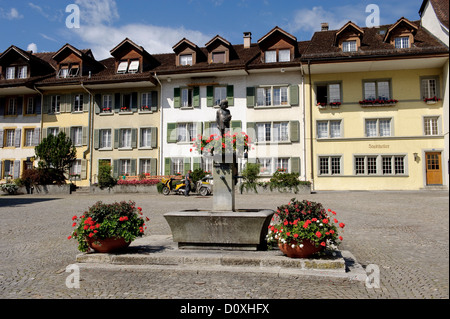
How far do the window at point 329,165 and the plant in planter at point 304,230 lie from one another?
71.3 ft

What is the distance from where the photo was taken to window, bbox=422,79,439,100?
25.6m

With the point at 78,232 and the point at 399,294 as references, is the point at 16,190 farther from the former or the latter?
the point at 399,294

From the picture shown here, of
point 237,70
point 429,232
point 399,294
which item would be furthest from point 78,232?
point 237,70

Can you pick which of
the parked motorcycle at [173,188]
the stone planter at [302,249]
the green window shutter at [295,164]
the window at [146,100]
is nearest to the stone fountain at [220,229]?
the stone planter at [302,249]

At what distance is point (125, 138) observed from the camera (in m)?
30.2

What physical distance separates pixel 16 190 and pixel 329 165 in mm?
21991

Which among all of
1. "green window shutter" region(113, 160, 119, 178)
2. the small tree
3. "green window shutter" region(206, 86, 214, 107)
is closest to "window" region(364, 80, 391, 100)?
"green window shutter" region(206, 86, 214, 107)

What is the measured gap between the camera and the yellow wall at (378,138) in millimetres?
25453

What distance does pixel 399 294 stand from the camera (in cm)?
445

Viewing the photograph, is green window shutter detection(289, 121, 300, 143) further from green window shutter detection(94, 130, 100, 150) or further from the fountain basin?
the fountain basin

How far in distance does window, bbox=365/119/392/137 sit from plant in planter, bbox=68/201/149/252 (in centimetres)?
2342

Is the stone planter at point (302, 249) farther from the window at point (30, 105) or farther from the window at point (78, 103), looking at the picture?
the window at point (30, 105)

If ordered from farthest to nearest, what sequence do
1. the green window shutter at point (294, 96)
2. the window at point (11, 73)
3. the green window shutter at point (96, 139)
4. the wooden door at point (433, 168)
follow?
1. the window at point (11, 73)
2. the green window shutter at point (96, 139)
3. the green window shutter at point (294, 96)
4. the wooden door at point (433, 168)

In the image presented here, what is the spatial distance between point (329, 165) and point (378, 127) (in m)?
4.20
